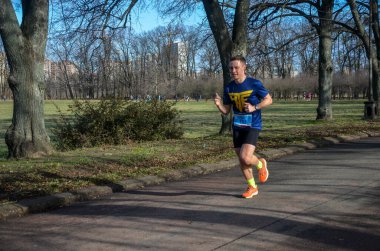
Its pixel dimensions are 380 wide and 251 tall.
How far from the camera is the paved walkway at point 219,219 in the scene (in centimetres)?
425

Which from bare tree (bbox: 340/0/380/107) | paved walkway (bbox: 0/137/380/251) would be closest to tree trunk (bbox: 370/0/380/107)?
bare tree (bbox: 340/0/380/107)

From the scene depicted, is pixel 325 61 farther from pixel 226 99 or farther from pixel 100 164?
pixel 226 99

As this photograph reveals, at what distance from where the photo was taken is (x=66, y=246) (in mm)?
4234

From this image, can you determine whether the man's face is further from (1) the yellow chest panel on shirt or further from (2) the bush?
(2) the bush

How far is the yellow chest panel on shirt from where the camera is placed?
590cm

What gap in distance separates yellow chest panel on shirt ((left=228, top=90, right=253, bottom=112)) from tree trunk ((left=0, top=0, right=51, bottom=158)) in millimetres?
5490

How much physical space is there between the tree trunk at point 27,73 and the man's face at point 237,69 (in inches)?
220

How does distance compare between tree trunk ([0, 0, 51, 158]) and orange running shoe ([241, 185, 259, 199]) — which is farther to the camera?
tree trunk ([0, 0, 51, 158])

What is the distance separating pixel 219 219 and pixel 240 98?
5.75 feet

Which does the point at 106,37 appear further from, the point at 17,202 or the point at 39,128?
the point at 17,202

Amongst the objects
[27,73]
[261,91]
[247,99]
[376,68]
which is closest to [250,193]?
[247,99]

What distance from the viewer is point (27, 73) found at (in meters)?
9.66

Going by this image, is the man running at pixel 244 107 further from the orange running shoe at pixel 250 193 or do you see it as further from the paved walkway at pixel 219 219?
the paved walkway at pixel 219 219

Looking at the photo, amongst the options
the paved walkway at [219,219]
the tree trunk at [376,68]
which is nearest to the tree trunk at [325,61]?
the tree trunk at [376,68]
